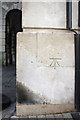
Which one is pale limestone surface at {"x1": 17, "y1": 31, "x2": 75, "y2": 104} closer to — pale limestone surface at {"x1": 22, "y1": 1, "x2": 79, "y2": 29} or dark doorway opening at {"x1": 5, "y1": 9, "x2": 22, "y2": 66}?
pale limestone surface at {"x1": 22, "y1": 1, "x2": 79, "y2": 29}

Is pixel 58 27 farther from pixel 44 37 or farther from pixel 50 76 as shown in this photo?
pixel 50 76

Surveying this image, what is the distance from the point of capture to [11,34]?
17516mm

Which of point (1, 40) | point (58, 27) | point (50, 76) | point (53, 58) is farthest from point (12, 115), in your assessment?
point (1, 40)

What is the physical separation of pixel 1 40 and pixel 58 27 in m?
11.3

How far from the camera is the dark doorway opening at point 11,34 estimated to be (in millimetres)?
16422

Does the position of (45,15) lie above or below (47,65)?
above

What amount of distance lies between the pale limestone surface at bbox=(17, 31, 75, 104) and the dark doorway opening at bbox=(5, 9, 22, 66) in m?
11.6

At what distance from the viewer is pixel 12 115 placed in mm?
4168

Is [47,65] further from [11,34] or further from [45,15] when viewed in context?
[11,34]

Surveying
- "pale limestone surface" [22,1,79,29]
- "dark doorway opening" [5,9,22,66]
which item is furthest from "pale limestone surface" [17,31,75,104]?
"dark doorway opening" [5,9,22,66]

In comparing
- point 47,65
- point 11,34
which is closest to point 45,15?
point 47,65

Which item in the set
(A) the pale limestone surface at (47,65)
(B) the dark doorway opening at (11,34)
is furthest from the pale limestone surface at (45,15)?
(B) the dark doorway opening at (11,34)

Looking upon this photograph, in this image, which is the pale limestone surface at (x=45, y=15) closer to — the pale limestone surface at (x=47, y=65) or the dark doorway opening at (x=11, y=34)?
the pale limestone surface at (x=47, y=65)

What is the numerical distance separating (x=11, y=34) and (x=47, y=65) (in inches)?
535
